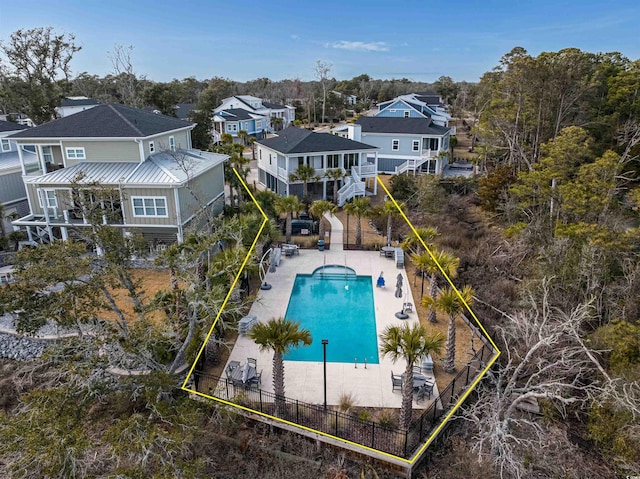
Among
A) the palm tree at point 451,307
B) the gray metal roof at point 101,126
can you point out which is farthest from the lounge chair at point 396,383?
the gray metal roof at point 101,126

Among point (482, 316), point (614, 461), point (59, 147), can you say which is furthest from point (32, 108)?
point (614, 461)

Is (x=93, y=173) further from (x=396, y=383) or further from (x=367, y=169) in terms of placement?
(x=367, y=169)

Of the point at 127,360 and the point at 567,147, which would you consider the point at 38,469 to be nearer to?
the point at 127,360

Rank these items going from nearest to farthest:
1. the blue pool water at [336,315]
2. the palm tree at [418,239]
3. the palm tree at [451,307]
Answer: the palm tree at [451,307] → the blue pool water at [336,315] → the palm tree at [418,239]

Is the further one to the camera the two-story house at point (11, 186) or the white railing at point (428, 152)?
the white railing at point (428, 152)

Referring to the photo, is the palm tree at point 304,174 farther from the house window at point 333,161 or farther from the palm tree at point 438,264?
the palm tree at point 438,264

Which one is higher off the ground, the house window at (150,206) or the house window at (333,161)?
the house window at (333,161)
